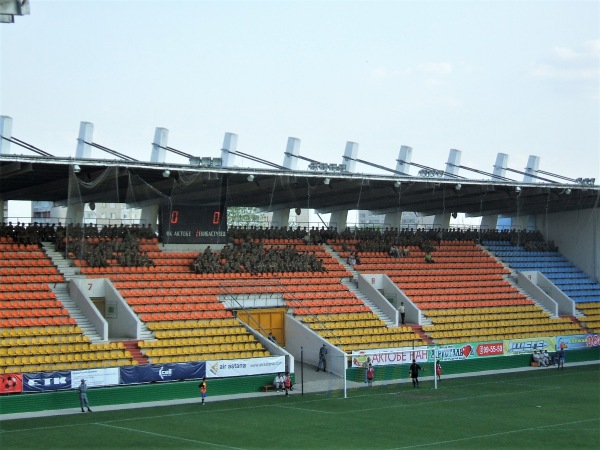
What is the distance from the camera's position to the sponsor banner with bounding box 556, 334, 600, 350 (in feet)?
154

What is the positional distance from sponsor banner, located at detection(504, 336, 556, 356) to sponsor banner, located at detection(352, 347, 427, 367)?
210 inches

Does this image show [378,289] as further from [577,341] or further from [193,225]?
[577,341]

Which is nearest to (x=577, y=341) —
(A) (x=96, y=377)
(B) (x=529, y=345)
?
(B) (x=529, y=345)

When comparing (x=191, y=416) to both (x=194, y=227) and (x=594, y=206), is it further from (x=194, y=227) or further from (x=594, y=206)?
(x=594, y=206)

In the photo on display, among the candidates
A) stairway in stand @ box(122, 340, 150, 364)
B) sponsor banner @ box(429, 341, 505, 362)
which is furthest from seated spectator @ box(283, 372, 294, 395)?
sponsor banner @ box(429, 341, 505, 362)

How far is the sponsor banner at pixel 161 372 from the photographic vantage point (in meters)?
34.3

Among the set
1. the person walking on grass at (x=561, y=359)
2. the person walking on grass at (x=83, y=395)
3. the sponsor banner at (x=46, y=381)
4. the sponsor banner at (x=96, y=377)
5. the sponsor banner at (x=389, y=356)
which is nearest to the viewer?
the sponsor banner at (x=46, y=381)

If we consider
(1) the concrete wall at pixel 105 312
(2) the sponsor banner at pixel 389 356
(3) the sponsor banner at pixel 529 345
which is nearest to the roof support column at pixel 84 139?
(1) the concrete wall at pixel 105 312

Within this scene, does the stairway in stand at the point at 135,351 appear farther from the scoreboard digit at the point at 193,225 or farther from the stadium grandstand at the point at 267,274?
the scoreboard digit at the point at 193,225

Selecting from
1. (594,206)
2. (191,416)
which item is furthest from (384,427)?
(594,206)

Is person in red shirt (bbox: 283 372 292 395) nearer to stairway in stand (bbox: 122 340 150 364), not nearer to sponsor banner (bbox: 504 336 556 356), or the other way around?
stairway in stand (bbox: 122 340 150 364)

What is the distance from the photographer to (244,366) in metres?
37.1

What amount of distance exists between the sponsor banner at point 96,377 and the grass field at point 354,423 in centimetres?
150

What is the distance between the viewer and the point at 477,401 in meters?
35.0
